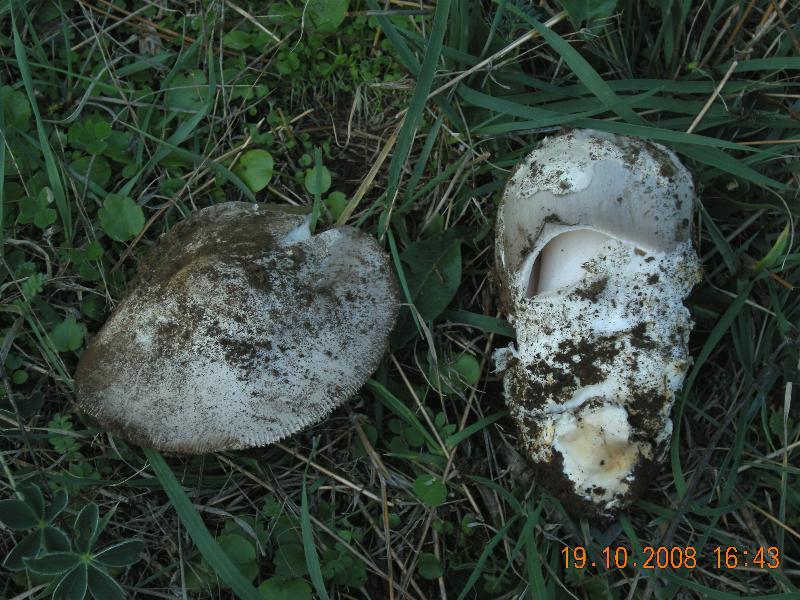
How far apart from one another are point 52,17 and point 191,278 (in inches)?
54.0

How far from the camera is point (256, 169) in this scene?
7.95 feet

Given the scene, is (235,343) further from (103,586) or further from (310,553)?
(103,586)

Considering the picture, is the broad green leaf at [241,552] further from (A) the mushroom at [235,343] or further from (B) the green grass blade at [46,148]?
(B) the green grass blade at [46,148]

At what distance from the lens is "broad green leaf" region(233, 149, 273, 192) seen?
2418mm

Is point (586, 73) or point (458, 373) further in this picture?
point (458, 373)

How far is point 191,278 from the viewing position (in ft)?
6.37

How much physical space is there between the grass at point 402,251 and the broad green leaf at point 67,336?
19 millimetres

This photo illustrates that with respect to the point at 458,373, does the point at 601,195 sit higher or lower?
higher

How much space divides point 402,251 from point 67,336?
122 cm

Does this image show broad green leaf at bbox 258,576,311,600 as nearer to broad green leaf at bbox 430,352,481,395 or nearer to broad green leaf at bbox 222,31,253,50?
broad green leaf at bbox 430,352,481,395

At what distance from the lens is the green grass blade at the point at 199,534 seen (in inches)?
77.2

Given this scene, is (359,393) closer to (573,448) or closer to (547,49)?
(573,448)

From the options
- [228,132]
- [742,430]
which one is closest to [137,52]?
[228,132]
